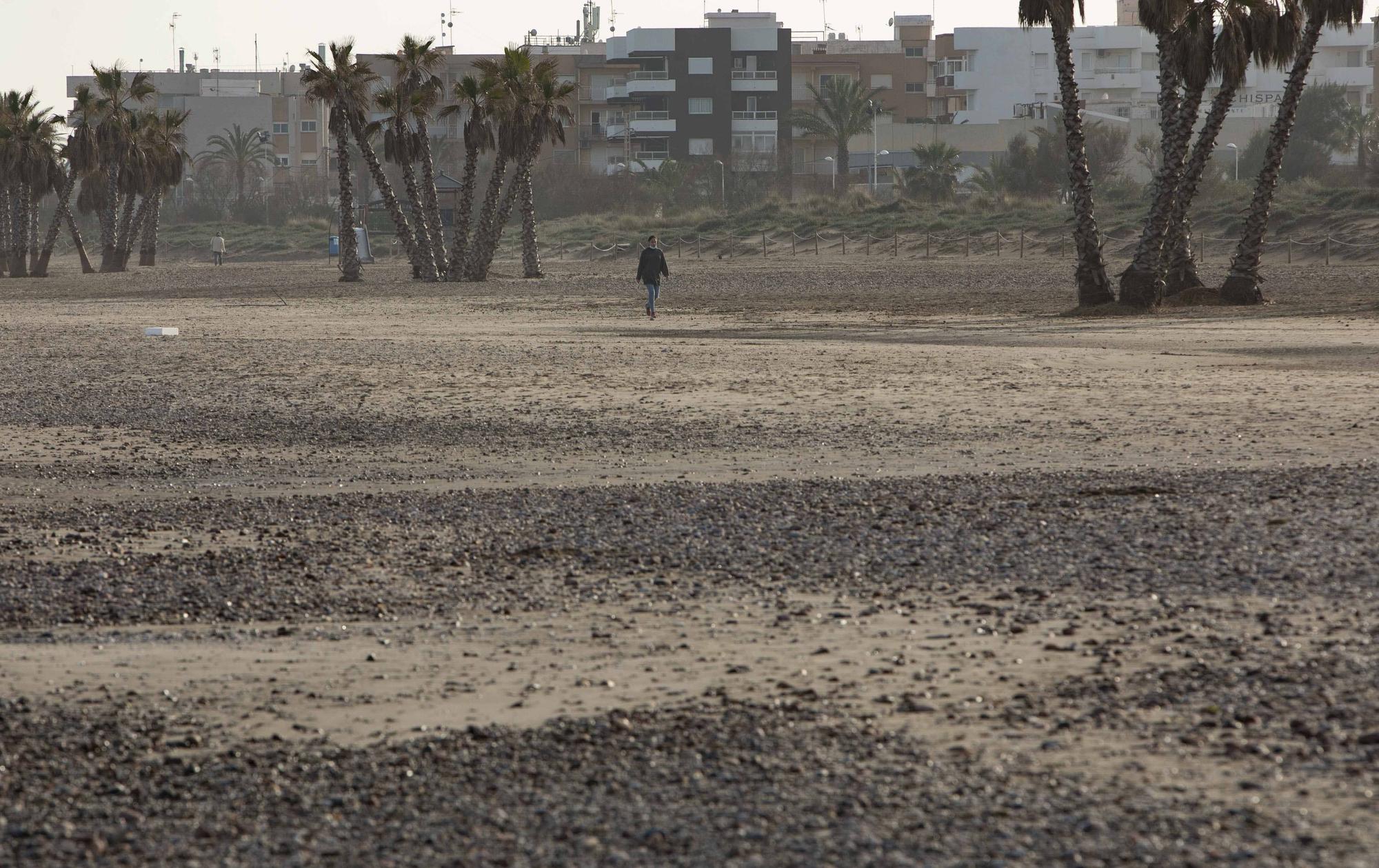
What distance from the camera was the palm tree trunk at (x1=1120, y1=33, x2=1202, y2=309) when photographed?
24969 millimetres

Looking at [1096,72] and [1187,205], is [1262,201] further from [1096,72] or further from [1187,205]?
[1096,72]

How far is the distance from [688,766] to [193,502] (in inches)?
213

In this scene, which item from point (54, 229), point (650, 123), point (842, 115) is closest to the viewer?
point (54, 229)

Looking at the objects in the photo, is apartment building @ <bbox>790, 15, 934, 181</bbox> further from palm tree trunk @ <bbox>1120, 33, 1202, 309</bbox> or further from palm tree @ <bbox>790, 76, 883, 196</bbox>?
palm tree trunk @ <bbox>1120, 33, 1202, 309</bbox>

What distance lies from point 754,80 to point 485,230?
56.4 meters

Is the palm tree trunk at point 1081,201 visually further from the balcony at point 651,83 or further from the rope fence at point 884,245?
the balcony at point 651,83

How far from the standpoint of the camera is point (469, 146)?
4431cm

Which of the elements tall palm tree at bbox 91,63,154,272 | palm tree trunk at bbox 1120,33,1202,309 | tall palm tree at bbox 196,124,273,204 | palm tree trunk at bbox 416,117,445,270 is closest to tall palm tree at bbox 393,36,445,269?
palm tree trunk at bbox 416,117,445,270

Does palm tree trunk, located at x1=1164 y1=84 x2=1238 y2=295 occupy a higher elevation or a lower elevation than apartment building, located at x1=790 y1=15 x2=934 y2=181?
lower

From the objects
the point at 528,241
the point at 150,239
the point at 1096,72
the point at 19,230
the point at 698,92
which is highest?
the point at 1096,72

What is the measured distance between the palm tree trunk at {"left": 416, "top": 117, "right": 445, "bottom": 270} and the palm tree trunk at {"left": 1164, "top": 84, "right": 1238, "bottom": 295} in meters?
23.0

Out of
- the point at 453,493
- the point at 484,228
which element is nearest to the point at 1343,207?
the point at 484,228

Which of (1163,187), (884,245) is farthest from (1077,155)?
(884,245)

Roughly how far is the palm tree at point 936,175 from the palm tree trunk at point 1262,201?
44794mm
